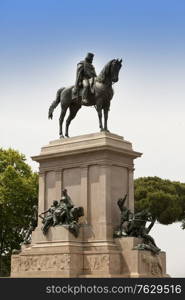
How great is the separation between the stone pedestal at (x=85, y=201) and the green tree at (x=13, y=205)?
59.0ft

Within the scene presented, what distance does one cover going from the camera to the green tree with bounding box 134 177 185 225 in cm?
5897

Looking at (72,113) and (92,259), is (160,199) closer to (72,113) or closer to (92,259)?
(72,113)

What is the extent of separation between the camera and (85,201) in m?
31.3

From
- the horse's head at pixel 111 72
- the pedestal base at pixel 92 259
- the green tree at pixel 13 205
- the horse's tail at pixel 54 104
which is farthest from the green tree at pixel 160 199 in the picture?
the pedestal base at pixel 92 259

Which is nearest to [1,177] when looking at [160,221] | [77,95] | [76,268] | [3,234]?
[3,234]

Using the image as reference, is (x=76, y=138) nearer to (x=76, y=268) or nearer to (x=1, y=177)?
(x=76, y=268)

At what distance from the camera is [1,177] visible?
51375 millimetres

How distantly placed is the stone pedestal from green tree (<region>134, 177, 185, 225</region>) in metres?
26.5

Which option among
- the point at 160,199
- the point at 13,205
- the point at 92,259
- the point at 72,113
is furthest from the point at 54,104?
the point at 160,199

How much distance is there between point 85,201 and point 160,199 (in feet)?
94.2

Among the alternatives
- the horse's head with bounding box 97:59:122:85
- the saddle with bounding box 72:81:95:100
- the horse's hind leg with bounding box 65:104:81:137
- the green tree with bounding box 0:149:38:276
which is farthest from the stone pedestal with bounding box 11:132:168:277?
the green tree with bounding box 0:149:38:276

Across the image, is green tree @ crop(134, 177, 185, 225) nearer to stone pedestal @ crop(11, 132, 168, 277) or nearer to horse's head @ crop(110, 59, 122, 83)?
stone pedestal @ crop(11, 132, 168, 277)

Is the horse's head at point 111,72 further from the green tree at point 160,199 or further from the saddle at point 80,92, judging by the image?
the green tree at point 160,199

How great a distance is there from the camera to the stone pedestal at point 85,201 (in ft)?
97.6
